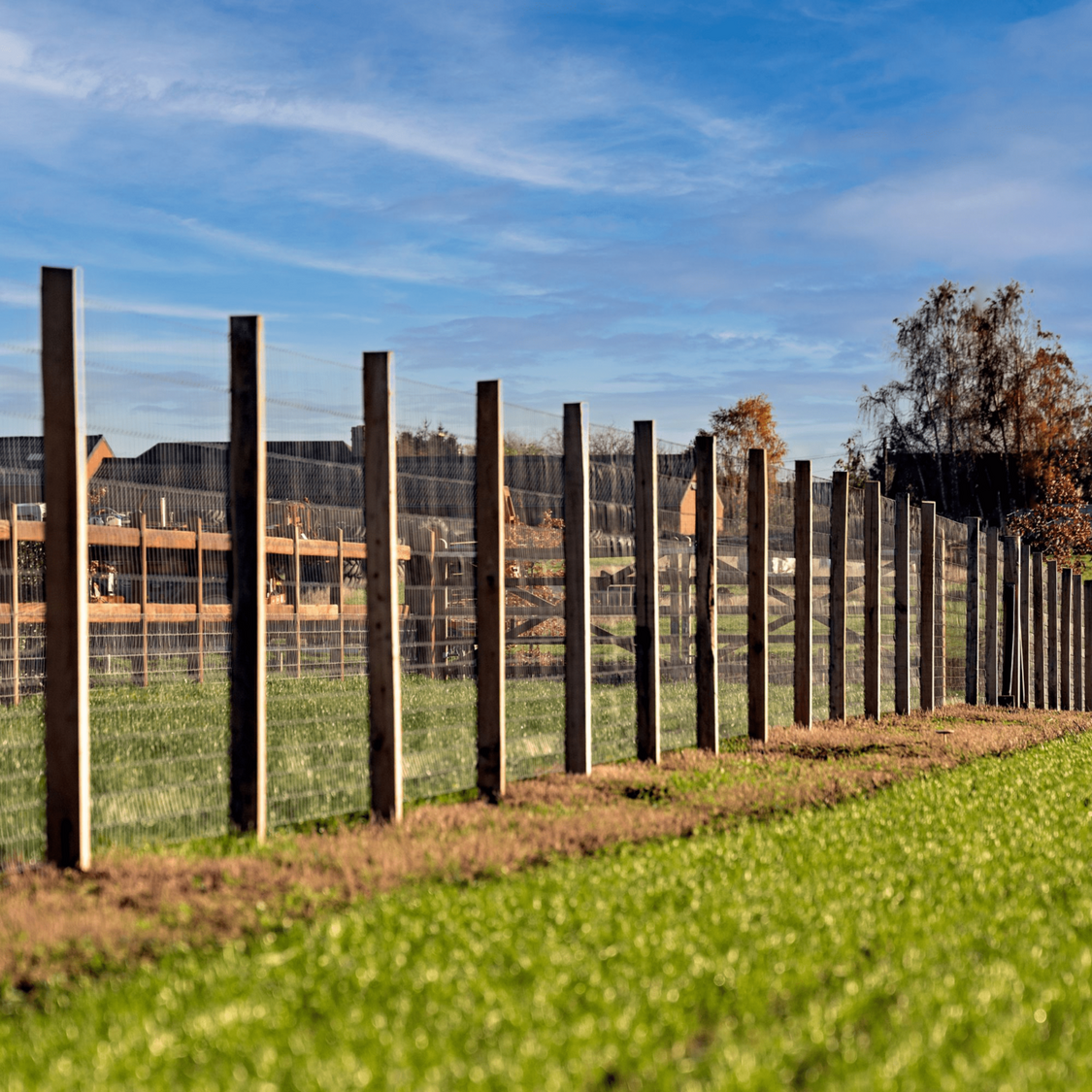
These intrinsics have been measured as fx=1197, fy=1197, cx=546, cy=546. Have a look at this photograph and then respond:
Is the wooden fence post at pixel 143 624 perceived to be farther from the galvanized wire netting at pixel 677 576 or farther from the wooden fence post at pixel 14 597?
the galvanized wire netting at pixel 677 576

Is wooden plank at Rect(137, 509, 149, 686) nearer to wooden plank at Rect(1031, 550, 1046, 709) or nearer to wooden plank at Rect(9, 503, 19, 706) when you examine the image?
wooden plank at Rect(9, 503, 19, 706)

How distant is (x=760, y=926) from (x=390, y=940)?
5.04ft

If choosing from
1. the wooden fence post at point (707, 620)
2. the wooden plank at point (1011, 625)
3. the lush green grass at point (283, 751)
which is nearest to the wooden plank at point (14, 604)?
the lush green grass at point (283, 751)

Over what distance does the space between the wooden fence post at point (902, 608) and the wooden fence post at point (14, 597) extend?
35.0 ft

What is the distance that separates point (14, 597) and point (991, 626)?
49.0 feet

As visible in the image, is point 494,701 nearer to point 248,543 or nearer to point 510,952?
point 248,543

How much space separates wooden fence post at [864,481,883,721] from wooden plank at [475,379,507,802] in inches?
298

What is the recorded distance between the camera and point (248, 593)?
263 inches

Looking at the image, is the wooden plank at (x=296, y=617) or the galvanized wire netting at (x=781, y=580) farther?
the wooden plank at (x=296, y=617)

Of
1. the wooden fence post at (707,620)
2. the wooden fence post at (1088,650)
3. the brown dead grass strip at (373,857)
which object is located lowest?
the wooden fence post at (1088,650)

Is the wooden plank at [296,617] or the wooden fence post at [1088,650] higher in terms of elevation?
the wooden plank at [296,617]

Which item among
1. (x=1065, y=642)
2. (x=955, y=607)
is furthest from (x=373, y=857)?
(x=1065, y=642)

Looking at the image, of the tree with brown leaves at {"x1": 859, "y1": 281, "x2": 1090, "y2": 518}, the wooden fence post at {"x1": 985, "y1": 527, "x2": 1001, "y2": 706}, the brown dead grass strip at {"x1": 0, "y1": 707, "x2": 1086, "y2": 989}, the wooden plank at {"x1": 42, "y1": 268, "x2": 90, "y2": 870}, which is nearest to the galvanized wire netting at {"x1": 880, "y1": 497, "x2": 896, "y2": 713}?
the wooden fence post at {"x1": 985, "y1": 527, "x2": 1001, "y2": 706}

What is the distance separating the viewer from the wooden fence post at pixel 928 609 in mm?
16531
